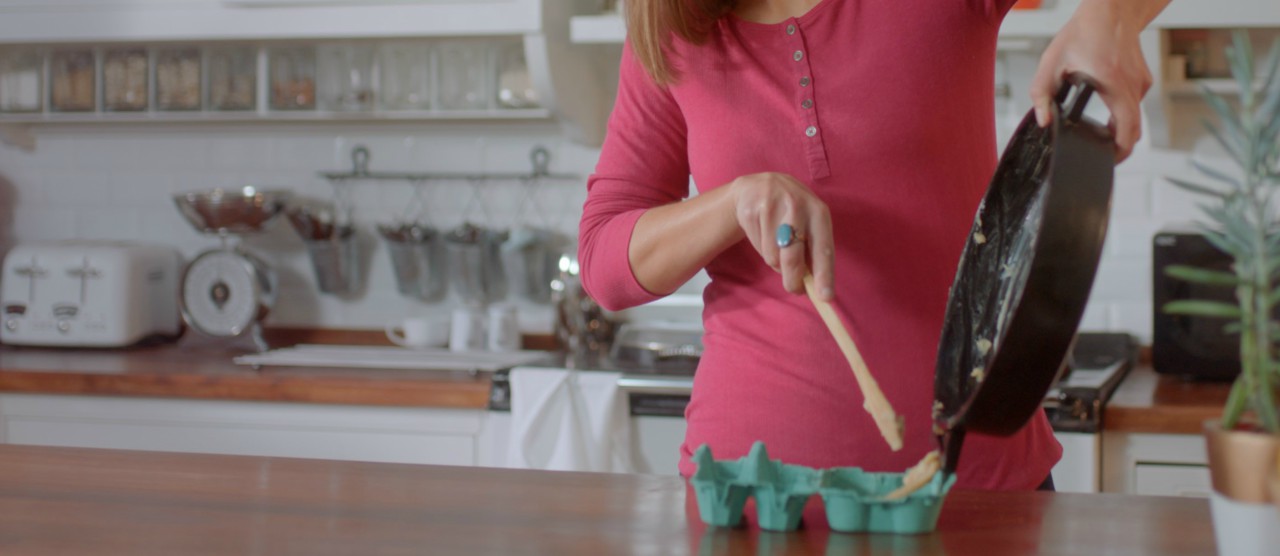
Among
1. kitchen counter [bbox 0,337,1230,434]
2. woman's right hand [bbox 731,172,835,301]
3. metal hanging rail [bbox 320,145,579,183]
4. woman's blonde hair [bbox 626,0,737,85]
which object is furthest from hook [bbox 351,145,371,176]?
woman's right hand [bbox 731,172,835,301]

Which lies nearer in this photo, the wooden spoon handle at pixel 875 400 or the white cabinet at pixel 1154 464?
the wooden spoon handle at pixel 875 400

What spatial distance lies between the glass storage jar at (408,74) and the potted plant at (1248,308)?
2.23 metres

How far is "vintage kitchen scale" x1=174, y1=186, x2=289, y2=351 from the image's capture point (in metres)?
2.65

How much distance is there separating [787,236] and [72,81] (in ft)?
8.11

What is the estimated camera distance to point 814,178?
109 cm

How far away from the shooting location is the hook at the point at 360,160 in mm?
2873

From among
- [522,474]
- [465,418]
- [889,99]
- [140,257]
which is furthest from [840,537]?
[140,257]

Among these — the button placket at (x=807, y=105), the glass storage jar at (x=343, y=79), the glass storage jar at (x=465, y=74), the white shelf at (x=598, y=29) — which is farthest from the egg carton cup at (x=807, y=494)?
the glass storage jar at (x=343, y=79)

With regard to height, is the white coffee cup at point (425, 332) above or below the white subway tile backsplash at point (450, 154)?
below

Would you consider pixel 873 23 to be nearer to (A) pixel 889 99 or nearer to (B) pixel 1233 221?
(A) pixel 889 99

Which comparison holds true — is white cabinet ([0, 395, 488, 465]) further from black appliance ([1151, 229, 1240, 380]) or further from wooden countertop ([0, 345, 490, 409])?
black appliance ([1151, 229, 1240, 380])

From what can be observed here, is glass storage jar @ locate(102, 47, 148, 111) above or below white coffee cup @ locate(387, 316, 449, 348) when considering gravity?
above

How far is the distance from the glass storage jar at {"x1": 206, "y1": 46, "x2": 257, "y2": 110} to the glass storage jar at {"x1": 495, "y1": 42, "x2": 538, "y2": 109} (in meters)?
0.56

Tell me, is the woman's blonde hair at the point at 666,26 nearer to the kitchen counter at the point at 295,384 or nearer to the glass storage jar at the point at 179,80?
the kitchen counter at the point at 295,384
